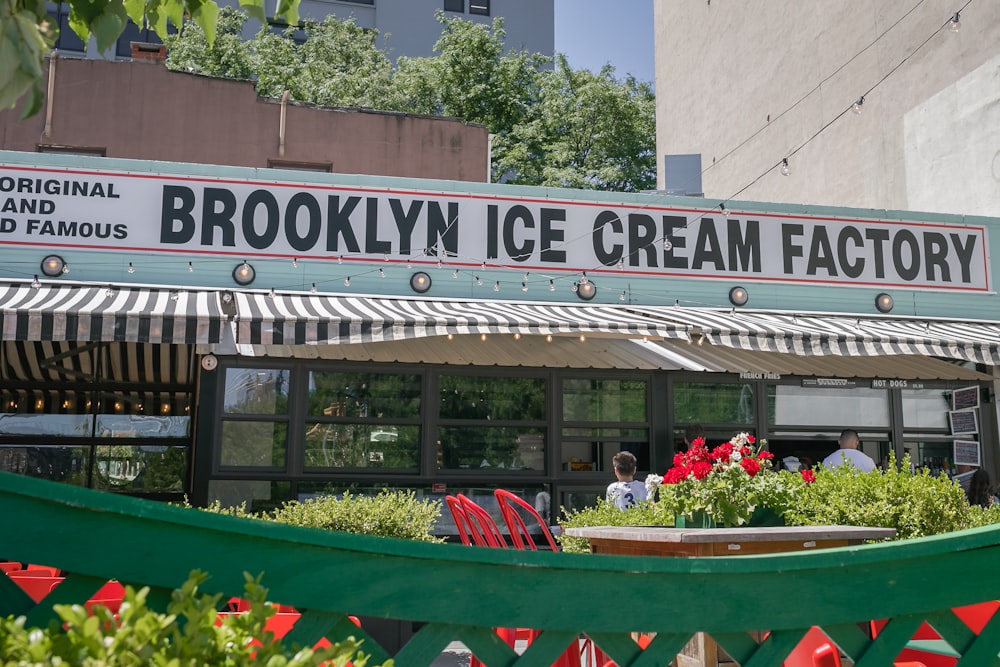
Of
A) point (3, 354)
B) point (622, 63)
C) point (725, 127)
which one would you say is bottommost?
point (3, 354)

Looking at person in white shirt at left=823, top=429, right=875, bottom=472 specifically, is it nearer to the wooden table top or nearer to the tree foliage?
the wooden table top

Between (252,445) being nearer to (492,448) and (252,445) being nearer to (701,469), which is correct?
(492,448)

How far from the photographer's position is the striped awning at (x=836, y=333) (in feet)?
28.0

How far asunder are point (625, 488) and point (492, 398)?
7.87ft

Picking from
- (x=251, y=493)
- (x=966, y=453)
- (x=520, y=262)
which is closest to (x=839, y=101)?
(x=966, y=453)

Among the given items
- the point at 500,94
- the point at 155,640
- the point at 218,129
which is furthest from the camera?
the point at 500,94

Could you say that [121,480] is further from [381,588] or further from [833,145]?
[833,145]

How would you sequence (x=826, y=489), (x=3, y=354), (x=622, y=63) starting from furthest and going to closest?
(x=622, y=63) < (x=3, y=354) < (x=826, y=489)

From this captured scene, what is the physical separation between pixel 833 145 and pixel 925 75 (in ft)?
8.15

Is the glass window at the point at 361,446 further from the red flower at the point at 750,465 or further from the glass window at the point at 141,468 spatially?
the red flower at the point at 750,465

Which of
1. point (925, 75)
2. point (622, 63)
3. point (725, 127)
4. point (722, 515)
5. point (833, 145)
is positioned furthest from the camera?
point (622, 63)

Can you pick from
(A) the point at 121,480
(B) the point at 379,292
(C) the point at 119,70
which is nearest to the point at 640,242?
(B) the point at 379,292

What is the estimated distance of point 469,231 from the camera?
9.51 m

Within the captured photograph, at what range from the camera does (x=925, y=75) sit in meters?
14.5
